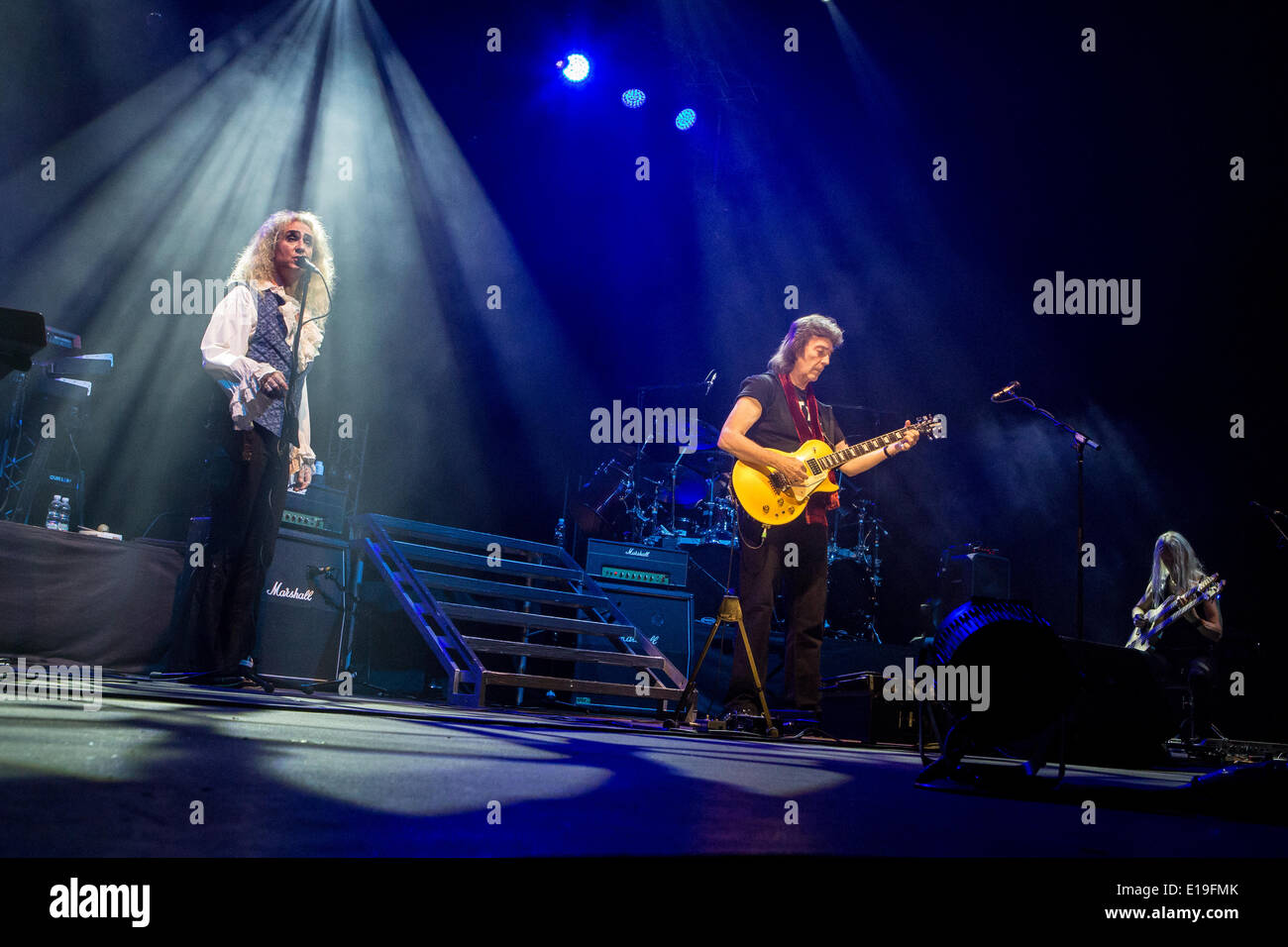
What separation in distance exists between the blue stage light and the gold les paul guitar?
4.97 metres

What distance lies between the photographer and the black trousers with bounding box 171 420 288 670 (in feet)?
12.4

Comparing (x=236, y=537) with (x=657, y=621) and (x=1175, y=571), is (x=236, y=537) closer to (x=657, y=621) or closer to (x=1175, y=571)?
(x=657, y=621)

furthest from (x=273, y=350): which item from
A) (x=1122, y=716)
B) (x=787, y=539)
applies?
(x=1122, y=716)

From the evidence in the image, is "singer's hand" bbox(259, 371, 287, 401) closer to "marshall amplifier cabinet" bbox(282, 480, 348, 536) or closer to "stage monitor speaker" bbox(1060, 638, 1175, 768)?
"marshall amplifier cabinet" bbox(282, 480, 348, 536)

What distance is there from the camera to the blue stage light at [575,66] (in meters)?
7.96

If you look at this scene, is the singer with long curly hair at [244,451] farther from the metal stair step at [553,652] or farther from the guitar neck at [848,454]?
the guitar neck at [848,454]

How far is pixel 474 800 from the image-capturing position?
4.52 ft

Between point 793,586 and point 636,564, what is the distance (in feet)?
7.65

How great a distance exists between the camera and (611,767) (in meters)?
2.04

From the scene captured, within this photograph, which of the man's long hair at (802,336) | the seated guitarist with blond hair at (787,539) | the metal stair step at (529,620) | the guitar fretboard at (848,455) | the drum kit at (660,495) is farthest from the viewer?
the drum kit at (660,495)

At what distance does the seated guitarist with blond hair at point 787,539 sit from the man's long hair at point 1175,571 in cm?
432

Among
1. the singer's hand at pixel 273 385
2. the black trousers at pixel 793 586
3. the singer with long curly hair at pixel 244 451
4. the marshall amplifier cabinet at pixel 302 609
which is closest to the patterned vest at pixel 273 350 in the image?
the singer with long curly hair at pixel 244 451

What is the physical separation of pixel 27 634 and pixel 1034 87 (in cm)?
843

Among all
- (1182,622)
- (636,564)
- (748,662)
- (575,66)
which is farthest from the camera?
(575,66)
